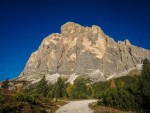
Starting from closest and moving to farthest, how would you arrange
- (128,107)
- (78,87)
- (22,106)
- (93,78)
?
(22,106) → (128,107) → (78,87) → (93,78)

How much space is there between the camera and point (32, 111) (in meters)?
17.3

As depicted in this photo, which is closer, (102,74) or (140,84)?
(140,84)

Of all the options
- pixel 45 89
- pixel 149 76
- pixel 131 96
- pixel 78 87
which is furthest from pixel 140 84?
pixel 78 87

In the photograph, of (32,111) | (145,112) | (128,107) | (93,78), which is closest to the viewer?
(32,111)

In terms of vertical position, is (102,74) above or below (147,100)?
above

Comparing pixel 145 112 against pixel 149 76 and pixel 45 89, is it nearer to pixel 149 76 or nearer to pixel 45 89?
pixel 149 76

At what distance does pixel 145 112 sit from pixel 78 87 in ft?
179

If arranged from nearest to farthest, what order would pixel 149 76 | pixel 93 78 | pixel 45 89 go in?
1. pixel 149 76
2. pixel 45 89
3. pixel 93 78

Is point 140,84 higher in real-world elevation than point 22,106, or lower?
higher

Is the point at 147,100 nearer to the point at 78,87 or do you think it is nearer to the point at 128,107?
the point at 128,107

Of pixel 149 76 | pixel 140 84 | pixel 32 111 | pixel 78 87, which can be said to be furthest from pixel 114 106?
pixel 78 87

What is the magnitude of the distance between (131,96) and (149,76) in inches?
317

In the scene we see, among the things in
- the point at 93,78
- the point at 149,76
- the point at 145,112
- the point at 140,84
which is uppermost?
the point at 93,78

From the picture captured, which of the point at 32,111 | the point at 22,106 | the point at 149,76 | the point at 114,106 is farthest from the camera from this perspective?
the point at 149,76
